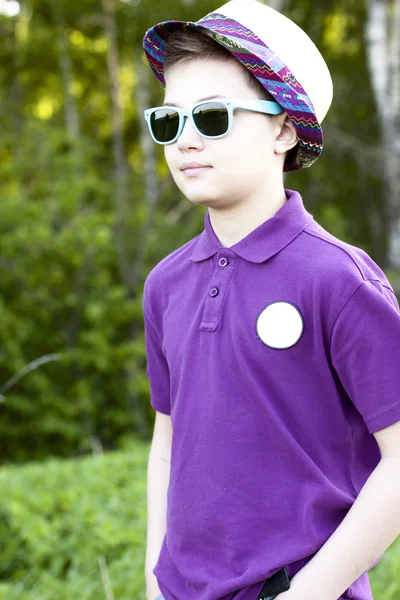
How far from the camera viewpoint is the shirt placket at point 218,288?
4.75 feet

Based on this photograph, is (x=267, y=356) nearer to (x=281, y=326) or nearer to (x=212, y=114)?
(x=281, y=326)

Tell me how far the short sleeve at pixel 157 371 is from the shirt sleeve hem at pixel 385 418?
1.79 ft

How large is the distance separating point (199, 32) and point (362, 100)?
993 cm

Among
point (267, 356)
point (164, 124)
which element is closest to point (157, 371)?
point (267, 356)

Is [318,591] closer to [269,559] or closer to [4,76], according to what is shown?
[269,559]

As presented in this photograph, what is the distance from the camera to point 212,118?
1391 millimetres

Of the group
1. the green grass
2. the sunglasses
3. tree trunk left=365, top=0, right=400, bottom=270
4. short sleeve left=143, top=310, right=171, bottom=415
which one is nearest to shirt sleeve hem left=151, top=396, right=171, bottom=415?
short sleeve left=143, top=310, right=171, bottom=415

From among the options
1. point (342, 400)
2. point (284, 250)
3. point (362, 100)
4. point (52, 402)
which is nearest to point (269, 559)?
point (342, 400)

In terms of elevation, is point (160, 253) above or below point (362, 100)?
below

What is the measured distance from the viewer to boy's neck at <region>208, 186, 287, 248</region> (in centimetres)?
150

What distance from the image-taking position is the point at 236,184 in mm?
1428

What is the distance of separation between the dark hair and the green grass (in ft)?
6.30

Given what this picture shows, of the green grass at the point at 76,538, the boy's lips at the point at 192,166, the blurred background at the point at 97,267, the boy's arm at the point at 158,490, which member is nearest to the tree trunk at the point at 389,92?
the blurred background at the point at 97,267

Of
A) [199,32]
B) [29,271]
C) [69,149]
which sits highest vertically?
[199,32]
